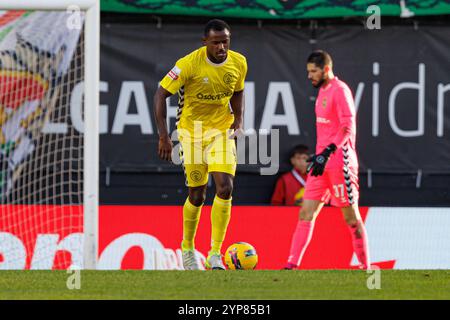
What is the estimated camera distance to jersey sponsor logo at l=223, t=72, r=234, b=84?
9.83 m

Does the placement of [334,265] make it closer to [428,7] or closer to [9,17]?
[428,7]

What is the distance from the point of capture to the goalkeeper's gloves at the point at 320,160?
10781 millimetres

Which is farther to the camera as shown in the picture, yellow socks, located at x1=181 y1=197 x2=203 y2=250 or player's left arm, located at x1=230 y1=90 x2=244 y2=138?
yellow socks, located at x1=181 y1=197 x2=203 y2=250

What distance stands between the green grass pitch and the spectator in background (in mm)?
4595

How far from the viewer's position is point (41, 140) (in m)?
13.5

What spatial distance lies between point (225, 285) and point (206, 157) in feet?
7.31

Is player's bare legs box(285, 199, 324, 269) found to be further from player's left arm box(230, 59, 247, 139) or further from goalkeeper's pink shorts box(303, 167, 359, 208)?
player's left arm box(230, 59, 247, 139)

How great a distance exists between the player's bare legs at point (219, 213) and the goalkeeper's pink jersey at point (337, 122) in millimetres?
1486

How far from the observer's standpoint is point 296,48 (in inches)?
548

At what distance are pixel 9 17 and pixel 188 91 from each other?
428cm

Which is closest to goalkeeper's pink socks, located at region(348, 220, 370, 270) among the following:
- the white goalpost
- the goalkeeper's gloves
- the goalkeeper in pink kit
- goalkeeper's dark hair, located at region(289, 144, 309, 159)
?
the goalkeeper in pink kit

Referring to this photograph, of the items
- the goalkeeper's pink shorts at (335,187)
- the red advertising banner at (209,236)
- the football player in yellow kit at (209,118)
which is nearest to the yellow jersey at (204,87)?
the football player in yellow kit at (209,118)
